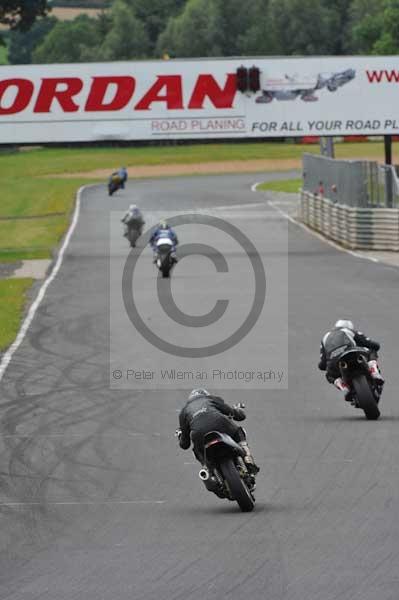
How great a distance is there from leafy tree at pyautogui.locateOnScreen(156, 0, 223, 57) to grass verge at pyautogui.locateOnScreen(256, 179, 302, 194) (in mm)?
59091

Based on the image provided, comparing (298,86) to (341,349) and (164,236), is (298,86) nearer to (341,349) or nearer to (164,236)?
(164,236)

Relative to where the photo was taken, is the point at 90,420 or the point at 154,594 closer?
the point at 154,594

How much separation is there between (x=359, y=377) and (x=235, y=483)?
4.15 meters

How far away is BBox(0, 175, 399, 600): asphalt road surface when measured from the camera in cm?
876

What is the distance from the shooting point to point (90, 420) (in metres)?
15.7

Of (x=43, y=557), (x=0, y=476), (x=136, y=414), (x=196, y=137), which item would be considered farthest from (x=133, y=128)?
(x=43, y=557)

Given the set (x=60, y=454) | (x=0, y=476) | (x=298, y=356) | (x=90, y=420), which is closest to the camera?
(x=0, y=476)

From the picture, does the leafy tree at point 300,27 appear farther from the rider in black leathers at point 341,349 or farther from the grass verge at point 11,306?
the rider in black leathers at point 341,349

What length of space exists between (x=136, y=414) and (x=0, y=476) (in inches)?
140

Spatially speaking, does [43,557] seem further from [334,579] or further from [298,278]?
[298,278]

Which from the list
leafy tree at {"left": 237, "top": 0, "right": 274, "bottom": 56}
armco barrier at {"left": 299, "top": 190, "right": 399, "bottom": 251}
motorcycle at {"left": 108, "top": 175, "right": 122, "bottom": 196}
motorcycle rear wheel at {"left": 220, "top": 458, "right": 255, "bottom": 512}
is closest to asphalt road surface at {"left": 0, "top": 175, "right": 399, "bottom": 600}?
motorcycle rear wheel at {"left": 220, "top": 458, "right": 255, "bottom": 512}

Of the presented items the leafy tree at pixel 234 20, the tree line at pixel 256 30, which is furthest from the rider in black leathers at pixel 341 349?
the leafy tree at pixel 234 20

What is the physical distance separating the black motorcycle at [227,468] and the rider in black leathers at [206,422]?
8 centimetres

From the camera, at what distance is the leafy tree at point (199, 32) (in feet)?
452
